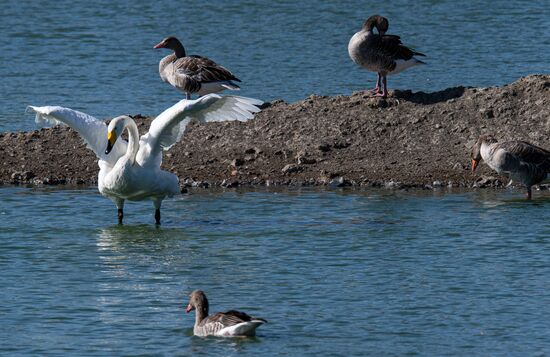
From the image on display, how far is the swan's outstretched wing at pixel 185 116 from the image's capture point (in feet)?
52.7

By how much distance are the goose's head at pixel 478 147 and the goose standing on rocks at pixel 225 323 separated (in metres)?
6.92

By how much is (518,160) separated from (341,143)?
285 cm

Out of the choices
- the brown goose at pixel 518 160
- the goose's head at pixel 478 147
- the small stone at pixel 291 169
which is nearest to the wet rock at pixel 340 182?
the small stone at pixel 291 169

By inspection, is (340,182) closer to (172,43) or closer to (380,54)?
(380,54)

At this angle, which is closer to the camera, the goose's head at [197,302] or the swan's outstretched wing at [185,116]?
the goose's head at [197,302]

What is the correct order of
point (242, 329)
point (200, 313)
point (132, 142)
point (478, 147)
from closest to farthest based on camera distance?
1. point (242, 329)
2. point (200, 313)
3. point (132, 142)
4. point (478, 147)

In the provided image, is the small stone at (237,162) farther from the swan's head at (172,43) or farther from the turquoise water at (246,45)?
the turquoise water at (246,45)

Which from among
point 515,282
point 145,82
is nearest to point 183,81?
point 145,82

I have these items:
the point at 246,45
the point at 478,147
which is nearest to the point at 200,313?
the point at 478,147

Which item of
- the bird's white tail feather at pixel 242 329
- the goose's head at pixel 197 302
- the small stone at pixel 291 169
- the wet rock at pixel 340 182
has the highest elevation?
the small stone at pixel 291 169

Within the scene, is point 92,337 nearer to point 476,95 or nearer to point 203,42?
point 476,95

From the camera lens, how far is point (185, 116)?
53.5 feet

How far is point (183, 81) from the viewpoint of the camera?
68.7 ft

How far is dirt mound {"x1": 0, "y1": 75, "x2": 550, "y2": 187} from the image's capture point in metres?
19.0
